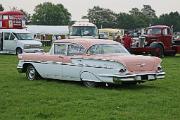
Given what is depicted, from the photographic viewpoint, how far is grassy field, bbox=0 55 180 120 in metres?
10.0

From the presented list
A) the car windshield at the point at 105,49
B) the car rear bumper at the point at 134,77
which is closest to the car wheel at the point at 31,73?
the car windshield at the point at 105,49

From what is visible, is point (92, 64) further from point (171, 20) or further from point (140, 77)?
point (171, 20)

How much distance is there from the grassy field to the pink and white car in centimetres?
33

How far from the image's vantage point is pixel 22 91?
13.9 meters

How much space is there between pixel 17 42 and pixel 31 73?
746 inches

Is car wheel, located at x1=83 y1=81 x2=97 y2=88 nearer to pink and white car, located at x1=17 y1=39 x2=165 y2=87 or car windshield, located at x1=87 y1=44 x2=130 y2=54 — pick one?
pink and white car, located at x1=17 y1=39 x2=165 y2=87

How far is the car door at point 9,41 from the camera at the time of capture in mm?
36250

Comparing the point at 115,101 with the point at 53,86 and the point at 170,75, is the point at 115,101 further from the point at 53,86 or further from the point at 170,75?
the point at 170,75

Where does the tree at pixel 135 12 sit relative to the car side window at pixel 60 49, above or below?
above

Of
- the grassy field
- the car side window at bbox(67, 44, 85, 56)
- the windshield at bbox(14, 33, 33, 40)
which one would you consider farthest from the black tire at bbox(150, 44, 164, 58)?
the car side window at bbox(67, 44, 85, 56)

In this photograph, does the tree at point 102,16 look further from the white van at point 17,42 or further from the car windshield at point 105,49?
the car windshield at point 105,49

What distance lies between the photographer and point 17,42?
35812 millimetres

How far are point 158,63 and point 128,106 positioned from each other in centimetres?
394

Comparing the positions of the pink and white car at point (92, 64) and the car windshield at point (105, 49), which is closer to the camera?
the pink and white car at point (92, 64)
